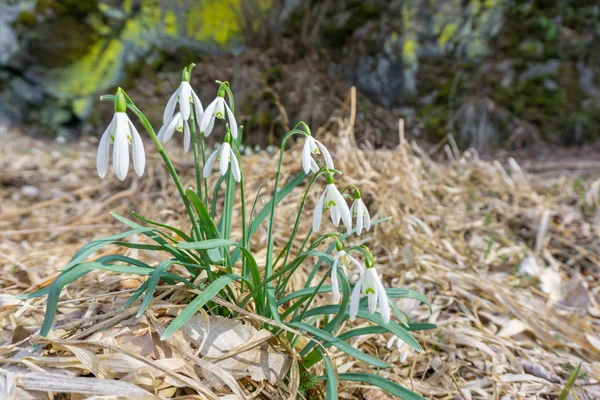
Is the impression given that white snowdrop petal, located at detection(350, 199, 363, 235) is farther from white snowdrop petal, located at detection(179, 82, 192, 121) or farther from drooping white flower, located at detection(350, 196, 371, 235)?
white snowdrop petal, located at detection(179, 82, 192, 121)

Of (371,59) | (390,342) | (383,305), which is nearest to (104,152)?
(383,305)

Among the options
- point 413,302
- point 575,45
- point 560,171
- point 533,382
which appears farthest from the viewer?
point 575,45

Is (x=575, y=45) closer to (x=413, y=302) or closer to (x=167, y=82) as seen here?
(x=167, y=82)

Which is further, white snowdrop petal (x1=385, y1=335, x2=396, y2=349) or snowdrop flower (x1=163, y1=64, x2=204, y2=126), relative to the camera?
white snowdrop petal (x1=385, y1=335, x2=396, y2=349)

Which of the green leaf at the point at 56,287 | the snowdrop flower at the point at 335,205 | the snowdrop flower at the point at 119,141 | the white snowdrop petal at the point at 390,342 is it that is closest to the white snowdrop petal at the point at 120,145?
the snowdrop flower at the point at 119,141

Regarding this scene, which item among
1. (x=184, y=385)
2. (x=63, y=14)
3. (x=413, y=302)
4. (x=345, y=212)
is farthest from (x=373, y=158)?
(x=63, y=14)

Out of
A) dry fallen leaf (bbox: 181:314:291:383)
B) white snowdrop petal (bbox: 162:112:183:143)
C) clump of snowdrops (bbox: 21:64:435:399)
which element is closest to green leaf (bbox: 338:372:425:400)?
clump of snowdrops (bbox: 21:64:435:399)
